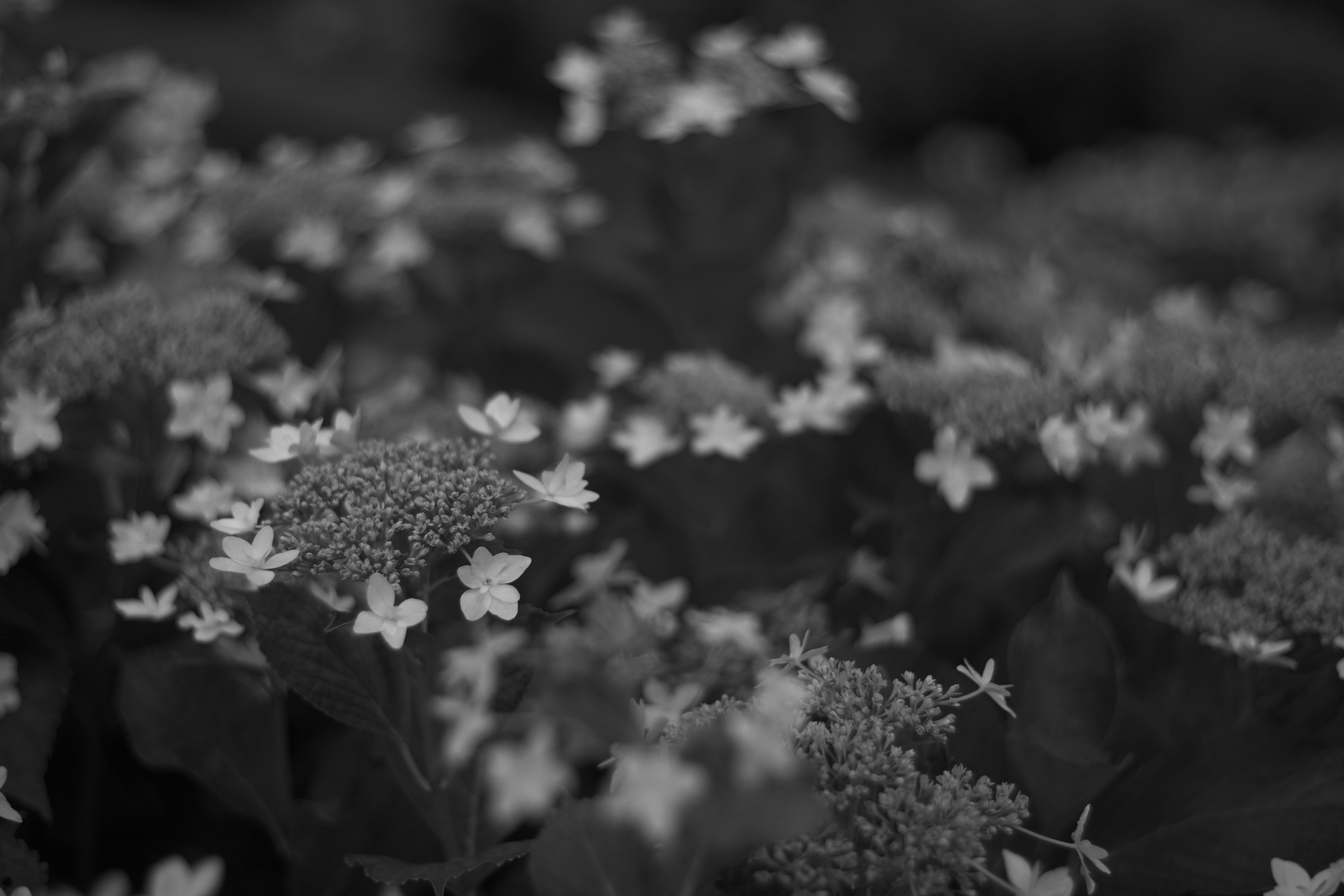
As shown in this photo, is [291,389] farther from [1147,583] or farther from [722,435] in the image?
[1147,583]

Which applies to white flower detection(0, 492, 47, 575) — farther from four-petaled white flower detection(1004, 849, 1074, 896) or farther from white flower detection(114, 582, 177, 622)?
four-petaled white flower detection(1004, 849, 1074, 896)

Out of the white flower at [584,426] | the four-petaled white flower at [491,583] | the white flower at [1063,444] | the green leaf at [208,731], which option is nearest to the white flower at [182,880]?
the green leaf at [208,731]

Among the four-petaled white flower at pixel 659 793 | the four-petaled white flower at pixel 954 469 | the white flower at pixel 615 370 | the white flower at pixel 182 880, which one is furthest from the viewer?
the white flower at pixel 615 370

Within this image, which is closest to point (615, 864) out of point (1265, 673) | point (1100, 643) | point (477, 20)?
point (1100, 643)

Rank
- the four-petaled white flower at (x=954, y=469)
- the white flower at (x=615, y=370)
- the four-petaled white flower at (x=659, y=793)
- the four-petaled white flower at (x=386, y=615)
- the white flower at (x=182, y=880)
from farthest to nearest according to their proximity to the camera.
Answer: the white flower at (x=615, y=370), the four-petaled white flower at (x=954, y=469), the white flower at (x=182, y=880), the four-petaled white flower at (x=386, y=615), the four-petaled white flower at (x=659, y=793)

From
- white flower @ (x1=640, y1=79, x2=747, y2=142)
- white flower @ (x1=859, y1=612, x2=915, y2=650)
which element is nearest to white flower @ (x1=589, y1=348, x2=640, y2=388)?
white flower @ (x1=640, y1=79, x2=747, y2=142)

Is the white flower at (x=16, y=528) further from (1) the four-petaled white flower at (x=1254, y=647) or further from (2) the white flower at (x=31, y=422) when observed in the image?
(1) the four-petaled white flower at (x=1254, y=647)

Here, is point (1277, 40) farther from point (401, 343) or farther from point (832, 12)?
point (401, 343)
